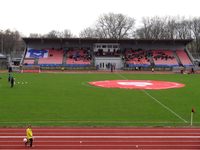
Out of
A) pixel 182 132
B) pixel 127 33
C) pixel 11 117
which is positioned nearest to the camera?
pixel 182 132

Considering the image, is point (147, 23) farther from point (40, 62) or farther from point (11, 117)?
point (11, 117)

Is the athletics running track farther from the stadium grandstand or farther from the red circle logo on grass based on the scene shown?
the stadium grandstand

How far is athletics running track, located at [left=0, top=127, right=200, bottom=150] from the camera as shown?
598 inches

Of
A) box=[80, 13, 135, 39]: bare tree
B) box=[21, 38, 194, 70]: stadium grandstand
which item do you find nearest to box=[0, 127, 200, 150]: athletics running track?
box=[21, 38, 194, 70]: stadium grandstand

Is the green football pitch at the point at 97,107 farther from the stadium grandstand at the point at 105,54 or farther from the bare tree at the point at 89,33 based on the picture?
the bare tree at the point at 89,33

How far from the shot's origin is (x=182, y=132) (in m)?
17.7

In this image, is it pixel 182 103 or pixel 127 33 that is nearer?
pixel 182 103

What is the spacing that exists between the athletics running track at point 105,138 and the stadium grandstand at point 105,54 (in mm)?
52982

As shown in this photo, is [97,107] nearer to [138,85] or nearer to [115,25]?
[138,85]

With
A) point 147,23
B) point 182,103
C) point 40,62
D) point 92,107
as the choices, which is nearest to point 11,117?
point 92,107

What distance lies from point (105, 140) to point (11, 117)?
292 inches

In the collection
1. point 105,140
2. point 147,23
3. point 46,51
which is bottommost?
point 105,140

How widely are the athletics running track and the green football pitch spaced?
4.65ft

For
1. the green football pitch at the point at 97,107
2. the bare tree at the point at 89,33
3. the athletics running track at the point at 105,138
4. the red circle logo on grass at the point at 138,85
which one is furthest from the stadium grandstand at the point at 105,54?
the athletics running track at the point at 105,138
